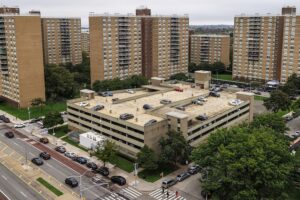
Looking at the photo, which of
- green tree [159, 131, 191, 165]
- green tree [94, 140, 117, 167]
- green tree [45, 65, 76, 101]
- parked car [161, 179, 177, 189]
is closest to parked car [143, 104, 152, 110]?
green tree [159, 131, 191, 165]

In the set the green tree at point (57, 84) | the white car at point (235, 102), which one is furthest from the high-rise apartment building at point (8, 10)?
the white car at point (235, 102)

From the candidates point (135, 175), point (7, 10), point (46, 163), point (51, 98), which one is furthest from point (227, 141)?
point (7, 10)

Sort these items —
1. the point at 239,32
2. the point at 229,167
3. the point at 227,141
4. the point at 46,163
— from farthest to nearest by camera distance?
the point at 239,32, the point at 46,163, the point at 227,141, the point at 229,167

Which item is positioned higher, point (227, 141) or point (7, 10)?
point (7, 10)

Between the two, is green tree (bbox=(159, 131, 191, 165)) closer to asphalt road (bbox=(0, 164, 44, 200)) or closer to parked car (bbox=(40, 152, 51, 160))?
asphalt road (bbox=(0, 164, 44, 200))

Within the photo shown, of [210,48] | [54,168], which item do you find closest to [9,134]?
[54,168]

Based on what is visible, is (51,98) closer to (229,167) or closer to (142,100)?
(142,100)
